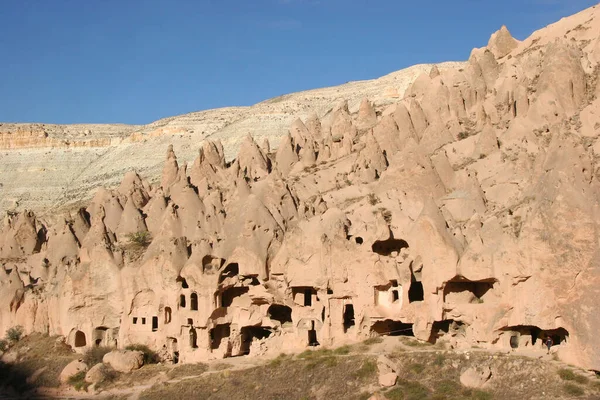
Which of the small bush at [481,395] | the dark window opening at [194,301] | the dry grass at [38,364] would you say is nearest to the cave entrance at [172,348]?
the dark window opening at [194,301]

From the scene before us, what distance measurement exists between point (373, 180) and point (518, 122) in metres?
7.09

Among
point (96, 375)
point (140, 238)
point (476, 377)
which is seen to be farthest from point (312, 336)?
point (140, 238)

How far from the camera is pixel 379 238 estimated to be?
3203 centimetres

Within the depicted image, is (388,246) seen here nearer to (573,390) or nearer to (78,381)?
(573,390)

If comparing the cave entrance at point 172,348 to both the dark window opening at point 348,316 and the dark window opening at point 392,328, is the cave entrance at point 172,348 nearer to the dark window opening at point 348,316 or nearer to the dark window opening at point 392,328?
the dark window opening at point 348,316

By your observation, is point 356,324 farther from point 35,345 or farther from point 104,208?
point 104,208

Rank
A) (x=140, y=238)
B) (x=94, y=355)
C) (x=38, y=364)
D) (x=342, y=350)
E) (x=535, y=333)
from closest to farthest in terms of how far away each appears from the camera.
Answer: (x=535, y=333)
(x=342, y=350)
(x=94, y=355)
(x=38, y=364)
(x=140, y=238)

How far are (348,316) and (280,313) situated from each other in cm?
378

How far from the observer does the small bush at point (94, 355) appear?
36594mm

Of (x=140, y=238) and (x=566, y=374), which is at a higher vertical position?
(x=140, y=238)

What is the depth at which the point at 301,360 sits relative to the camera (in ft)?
105

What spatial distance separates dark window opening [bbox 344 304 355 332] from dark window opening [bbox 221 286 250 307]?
4585mm

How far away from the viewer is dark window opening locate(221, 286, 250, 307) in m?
35.6

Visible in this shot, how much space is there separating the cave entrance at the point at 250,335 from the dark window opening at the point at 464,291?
8.96m
